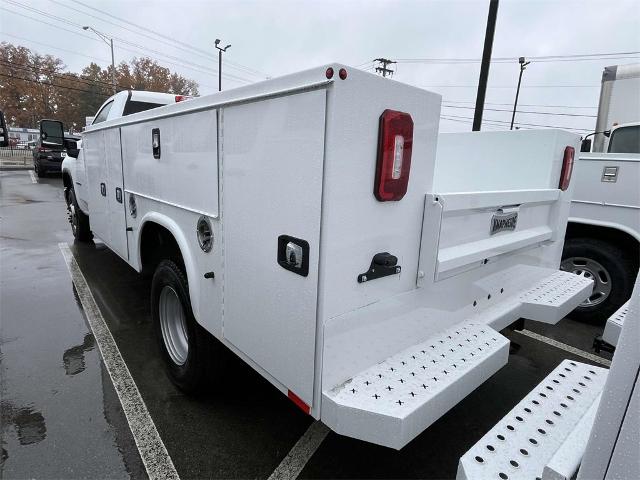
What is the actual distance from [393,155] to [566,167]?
2077 mm

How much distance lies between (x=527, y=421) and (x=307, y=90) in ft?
4.87

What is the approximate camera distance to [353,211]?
1534 mm

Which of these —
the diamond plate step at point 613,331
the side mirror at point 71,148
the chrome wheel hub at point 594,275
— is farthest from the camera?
the side mirror at point 71,148

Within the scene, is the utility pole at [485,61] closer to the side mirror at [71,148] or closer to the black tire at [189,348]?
the side mirror at [71,148]

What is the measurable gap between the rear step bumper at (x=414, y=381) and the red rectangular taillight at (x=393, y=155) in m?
0.52

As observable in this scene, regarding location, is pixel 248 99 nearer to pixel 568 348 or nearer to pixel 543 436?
pixel 543 436

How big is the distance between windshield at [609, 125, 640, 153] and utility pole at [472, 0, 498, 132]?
442 cm

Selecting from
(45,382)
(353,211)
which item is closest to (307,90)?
(353,211)

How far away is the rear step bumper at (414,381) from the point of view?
1.47m

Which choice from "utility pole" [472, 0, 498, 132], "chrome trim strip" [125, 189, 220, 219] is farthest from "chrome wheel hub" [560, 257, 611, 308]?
"utility pole" [472, 0, 498, 132]

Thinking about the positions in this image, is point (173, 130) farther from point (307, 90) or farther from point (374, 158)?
point (374, 158)

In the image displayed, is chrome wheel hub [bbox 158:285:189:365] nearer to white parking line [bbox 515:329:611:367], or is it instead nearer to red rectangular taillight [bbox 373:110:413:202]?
red rectangular taillight [bbox 373:110:413:202]

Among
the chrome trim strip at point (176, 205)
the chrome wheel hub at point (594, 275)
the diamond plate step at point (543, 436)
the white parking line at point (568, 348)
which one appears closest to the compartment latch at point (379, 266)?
the diamond plate step at point (543, 436)

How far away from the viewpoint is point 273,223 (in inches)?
67.0
